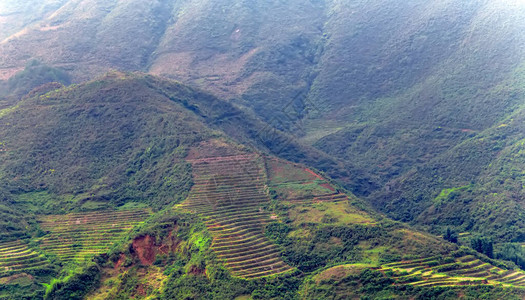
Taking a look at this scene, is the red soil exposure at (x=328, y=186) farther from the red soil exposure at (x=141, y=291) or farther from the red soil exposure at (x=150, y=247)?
the red soil exposure at (x=141, y=291)

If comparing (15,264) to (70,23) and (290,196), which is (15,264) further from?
(70,23)

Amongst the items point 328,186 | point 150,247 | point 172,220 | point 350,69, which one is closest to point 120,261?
point 150,247

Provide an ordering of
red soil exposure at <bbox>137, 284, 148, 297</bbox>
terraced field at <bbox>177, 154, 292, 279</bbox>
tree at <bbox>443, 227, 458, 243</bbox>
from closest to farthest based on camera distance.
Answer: red soil exposure at <bbox>137, 284, 148, 297</bbox> → terraced field at <bbox>177, 154, 292, 279</bbox> → tree at <bbox>443, 227, 458, 243</bbox>

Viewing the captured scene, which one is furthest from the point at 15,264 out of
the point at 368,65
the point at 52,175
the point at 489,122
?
the point at 368,65

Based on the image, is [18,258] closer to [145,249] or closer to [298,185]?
[145,249]

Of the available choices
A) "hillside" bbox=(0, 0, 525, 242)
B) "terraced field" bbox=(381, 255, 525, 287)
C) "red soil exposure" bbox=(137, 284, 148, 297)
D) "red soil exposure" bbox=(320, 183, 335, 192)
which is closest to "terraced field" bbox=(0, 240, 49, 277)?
"red soil exposure" bbox=(137, 284, 148, 297)

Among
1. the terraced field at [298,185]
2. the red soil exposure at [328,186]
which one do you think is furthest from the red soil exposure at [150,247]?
the red soil exposure at [328,186]

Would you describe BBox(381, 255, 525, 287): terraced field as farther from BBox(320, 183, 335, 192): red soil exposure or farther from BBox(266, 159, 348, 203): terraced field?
BBox(320, 183, 335, 192): red soil exposure
